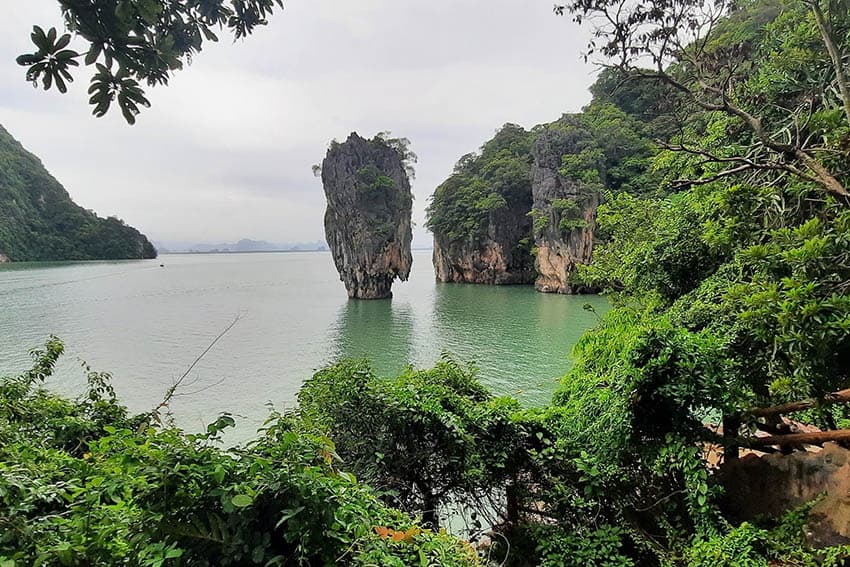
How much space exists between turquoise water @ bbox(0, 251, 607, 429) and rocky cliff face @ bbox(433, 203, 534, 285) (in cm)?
429

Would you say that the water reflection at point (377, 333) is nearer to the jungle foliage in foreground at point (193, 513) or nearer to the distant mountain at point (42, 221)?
the jungle foliage in foreground at point (193, 513)

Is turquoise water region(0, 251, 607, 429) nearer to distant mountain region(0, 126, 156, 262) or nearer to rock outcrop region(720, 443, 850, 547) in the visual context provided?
rock outcrop region(720, 443, 850, 547)

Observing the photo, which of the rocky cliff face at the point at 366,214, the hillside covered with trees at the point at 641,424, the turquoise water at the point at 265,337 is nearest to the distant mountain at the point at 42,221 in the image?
the turquoise water at the point at 265,337

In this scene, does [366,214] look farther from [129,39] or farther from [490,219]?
[129,39]

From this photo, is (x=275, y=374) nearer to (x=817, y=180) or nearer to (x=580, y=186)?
(x=817, y=180)

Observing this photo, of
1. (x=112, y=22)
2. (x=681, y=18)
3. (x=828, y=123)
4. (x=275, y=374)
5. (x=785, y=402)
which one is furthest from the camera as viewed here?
(x=275, y=374)

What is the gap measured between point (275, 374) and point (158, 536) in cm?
1008

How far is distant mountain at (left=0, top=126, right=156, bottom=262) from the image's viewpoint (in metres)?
44.5

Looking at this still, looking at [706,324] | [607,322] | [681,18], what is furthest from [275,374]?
[681,18]

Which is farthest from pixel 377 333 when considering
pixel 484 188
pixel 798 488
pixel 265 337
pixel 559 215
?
pixel 484 188

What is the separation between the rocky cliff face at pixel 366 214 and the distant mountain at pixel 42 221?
3934 cm

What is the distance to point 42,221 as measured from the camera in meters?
50.5

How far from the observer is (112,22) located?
1.41 metres

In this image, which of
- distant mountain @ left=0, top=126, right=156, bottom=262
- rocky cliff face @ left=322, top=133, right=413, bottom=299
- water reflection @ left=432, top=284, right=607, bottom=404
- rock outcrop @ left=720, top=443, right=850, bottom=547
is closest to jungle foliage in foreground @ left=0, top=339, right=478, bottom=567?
rock outcrop @ left=720, top=443, right=850, bottom=547
